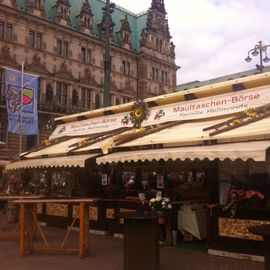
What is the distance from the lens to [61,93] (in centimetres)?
4466

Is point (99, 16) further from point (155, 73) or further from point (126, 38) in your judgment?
point (155, 73)

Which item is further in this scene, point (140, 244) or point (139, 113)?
point (139, 113)

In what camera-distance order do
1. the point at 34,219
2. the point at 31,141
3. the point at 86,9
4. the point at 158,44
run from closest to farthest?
1. the point at 34,219
2. the point at 31,141
3. the point at 86,9
4. the point at 158,44

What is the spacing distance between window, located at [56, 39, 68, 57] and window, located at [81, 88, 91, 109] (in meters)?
4.40

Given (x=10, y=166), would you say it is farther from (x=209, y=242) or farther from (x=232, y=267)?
(x=232, y=267)

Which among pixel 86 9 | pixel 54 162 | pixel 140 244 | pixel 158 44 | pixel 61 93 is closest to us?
pixel 140 244

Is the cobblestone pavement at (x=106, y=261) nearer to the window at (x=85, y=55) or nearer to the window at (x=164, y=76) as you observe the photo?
the window at (x=85, y=55)

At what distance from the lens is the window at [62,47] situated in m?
44.6

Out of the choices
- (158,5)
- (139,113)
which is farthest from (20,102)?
(158,5)

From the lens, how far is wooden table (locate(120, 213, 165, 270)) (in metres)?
7.54

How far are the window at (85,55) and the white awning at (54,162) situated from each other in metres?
34.0

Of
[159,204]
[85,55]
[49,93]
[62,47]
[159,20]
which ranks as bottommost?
[159,204]

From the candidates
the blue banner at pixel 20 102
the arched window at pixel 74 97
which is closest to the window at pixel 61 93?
the arched window at pixel 74 97

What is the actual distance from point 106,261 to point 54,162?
12.7ft
